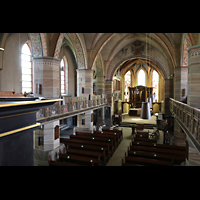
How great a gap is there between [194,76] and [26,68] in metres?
12.3

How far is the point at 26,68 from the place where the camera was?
13.4 m

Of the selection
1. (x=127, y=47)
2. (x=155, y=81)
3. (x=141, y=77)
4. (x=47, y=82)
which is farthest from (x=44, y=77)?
(x=155, y=81)

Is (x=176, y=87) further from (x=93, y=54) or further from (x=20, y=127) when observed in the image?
(x=20, y=127)

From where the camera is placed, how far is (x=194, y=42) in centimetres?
791

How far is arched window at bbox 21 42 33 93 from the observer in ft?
42.9

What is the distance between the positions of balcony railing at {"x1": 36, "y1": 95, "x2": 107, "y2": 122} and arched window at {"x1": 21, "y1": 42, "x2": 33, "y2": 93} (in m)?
4.26

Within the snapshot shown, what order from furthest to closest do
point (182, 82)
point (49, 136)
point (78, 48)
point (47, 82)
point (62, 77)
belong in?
point (62, 77), point (78, 48), point (182, 82), point (49, 136), point (47, 82)

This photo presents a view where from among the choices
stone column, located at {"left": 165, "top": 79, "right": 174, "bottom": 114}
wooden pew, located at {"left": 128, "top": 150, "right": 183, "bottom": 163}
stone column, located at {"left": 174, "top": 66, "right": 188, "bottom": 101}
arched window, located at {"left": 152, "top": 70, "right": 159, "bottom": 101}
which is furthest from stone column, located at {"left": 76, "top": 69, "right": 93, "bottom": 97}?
arched window, located at {"left": 152, "top": 70, "right": 159, "bottom": 101}

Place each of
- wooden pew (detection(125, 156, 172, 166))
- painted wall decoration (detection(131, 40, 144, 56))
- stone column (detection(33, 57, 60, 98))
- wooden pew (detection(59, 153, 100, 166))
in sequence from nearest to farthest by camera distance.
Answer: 1. wooden pew (detection(125, 156, 172, 166))
2. wooden pew (detection(59, 153, 100, 166))
3. stone column (detection(33, 57, 60, 98))
4. painted wall decoration (detection(131, 40, 144, 56))

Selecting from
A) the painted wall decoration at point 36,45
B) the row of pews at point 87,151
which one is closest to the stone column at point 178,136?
the row of pews at point 87,151

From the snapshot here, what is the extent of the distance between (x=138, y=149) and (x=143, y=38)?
15.8 meters

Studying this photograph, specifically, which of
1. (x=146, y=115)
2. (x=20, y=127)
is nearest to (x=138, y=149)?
(x=146, y=115)

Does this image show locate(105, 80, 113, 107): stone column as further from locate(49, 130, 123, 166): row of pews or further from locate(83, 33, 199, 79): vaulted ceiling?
locate(49, 130, 123, 166): row of pews

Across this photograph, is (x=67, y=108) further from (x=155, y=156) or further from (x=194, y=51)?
(x=194, y=51)
